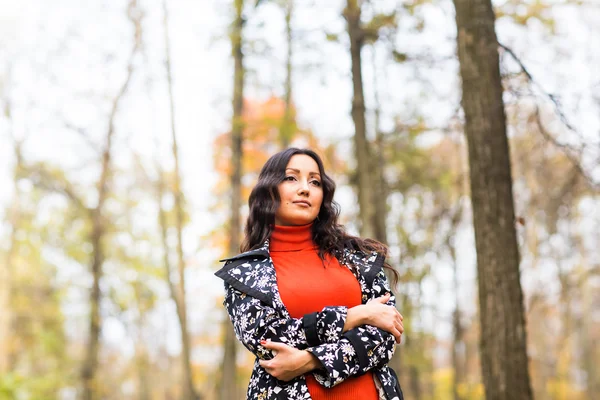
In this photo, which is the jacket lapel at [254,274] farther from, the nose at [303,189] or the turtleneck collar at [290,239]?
the nose at [303,189]

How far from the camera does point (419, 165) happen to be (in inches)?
490

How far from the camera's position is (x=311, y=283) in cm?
293

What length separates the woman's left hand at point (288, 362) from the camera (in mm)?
2652

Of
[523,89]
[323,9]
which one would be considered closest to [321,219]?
[523,89]

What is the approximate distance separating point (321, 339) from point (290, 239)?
1.92 ft

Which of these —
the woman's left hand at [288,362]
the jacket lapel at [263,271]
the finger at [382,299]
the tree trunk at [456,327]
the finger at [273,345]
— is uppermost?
the jacket lapel at [263,271]

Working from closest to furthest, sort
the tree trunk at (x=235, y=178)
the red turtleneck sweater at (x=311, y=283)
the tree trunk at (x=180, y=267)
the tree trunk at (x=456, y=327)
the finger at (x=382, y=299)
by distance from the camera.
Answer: the red turtleneck sweater at (x=311, y=283)
the finger at (x=382, y=299)
the tree trunk at (x=235, y=178)
the tree trunk at (x=180, y=267)
the tree trunk at (x=456, y=327)

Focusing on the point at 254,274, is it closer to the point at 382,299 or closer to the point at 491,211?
the point at 382,299

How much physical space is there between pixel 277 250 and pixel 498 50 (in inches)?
113

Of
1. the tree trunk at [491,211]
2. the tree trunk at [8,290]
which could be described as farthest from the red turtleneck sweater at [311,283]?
the tree trunk at [8,290]

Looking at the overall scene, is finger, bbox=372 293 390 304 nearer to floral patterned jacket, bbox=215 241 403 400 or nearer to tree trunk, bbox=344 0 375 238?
floral patterned jacket, bbox=215 241 403 400

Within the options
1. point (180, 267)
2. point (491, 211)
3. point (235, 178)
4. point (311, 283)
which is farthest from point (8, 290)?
point (311, 283)

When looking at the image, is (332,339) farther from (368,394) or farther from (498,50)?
(498,50)

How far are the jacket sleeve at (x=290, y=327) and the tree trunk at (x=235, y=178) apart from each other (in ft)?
21.9
